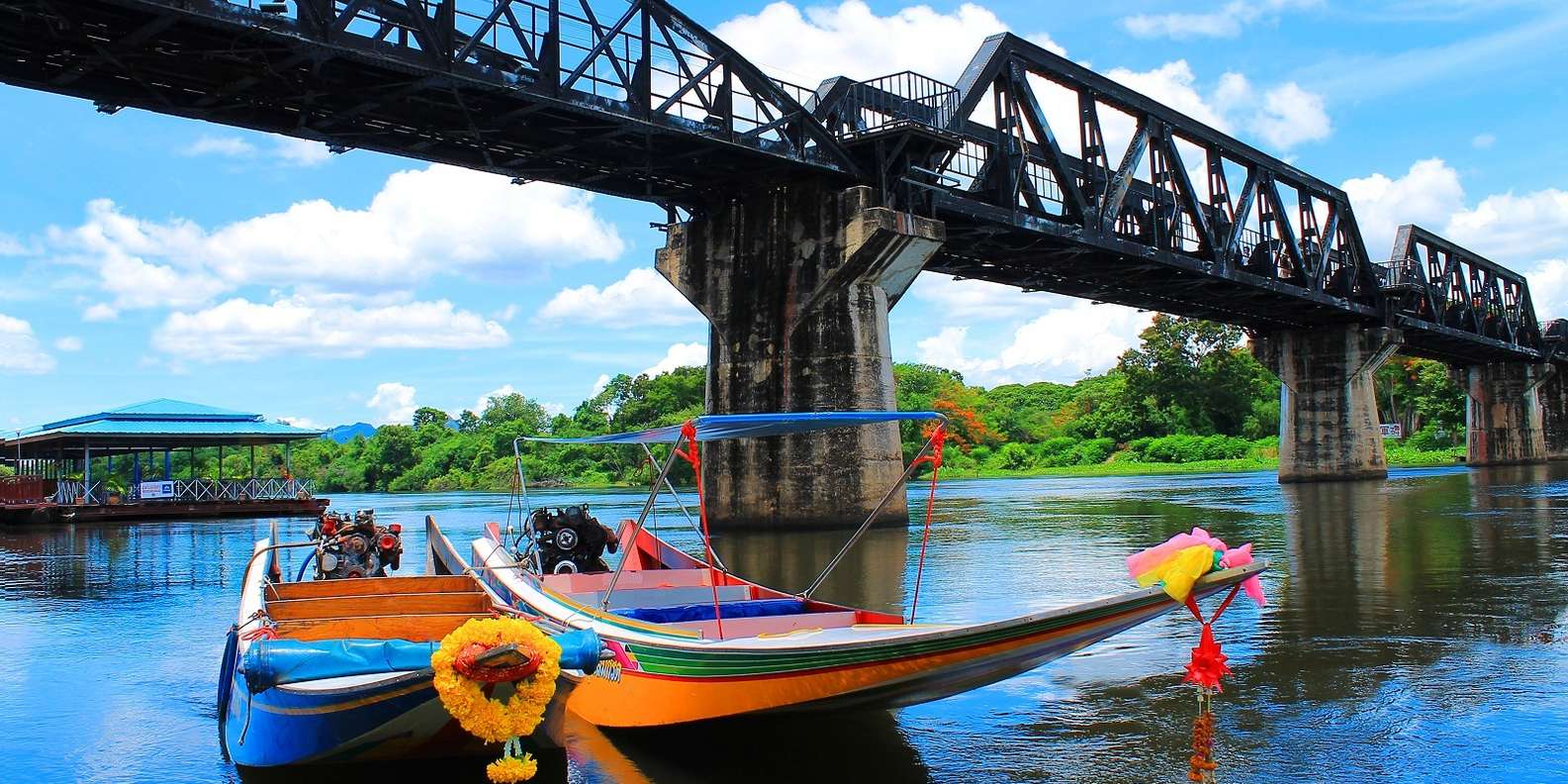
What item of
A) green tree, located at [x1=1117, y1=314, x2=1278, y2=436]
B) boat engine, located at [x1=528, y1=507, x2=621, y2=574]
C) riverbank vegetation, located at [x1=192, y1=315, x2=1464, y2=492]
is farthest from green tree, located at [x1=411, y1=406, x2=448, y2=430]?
boat engine, located at [x1=528, y1=507, x2=621, y2=574]

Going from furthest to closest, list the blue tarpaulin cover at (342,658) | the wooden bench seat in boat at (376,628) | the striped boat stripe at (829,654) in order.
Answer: the wooden bench seat in boat at (376,628), the striped boat stripe at (829,654), the blue tarpaulin cover at (342,658)

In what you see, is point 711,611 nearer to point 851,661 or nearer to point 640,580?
point 640,580

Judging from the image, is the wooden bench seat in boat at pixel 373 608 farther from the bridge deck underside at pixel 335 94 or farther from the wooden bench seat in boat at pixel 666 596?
the bridge deck underside at pixel 335 94

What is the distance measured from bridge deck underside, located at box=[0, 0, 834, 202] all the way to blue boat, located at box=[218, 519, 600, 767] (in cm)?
1380

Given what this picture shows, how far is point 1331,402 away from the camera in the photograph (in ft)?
228

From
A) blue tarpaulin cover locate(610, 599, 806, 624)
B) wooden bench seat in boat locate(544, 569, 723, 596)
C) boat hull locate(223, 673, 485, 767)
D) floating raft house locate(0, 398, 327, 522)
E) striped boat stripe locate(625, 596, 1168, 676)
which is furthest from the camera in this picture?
floating raft house locate(0, 398, 327, 522)

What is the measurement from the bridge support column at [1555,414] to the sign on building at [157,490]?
112m

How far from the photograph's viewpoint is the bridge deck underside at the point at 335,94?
72.3 feet

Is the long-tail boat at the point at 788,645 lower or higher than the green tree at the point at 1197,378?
lower

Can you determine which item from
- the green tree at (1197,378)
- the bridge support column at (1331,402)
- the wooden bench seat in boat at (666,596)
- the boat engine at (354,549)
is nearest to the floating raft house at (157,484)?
the boat engine at (354,549)

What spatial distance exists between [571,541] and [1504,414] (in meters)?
102

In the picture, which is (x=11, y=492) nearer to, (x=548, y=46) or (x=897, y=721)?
(x=548, y=46)

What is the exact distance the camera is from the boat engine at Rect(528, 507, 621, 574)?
1600cm

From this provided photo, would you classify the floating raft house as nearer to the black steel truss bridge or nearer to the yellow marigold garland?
the black steel truss bridge
